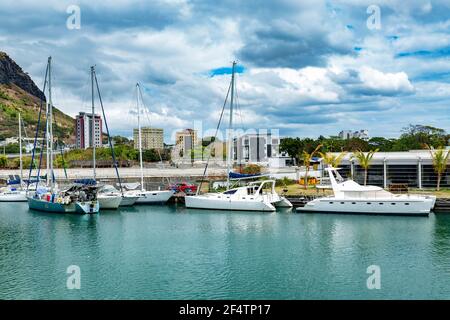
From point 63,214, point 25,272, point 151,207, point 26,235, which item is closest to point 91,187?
point 63,214

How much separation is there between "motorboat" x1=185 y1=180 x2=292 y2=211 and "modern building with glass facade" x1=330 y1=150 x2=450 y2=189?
14.8 meters

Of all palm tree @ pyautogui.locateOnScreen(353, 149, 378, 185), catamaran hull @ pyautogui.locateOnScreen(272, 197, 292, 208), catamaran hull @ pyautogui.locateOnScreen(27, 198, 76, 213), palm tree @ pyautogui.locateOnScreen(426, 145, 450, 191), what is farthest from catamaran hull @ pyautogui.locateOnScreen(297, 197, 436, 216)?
catamaran hull @ pyautogui.locateOnScreen(27, 198, 76, 213)

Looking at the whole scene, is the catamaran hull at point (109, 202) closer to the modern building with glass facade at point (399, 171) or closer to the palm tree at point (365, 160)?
the palm tree at point (365, 160)

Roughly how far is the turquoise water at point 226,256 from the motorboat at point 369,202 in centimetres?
157

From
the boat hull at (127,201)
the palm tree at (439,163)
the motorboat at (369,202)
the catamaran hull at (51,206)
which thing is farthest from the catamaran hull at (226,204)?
the palm tree at (439,163)

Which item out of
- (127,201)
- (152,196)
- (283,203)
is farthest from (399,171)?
(127,201)

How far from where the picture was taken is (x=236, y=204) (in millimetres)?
50938

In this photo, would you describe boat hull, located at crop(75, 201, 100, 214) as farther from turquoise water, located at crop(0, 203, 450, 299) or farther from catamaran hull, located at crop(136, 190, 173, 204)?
catamaran hull, located at crop(136, 190, 173, 204)

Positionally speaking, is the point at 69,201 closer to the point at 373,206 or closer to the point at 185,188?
the point at 185,188

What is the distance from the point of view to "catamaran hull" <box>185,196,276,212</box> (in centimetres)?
5000

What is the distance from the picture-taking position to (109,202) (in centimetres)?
5325

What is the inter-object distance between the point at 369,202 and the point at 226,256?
22686 millimetres

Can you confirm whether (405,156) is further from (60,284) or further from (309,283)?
(60,284)

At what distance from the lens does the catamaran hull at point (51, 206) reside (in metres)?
50.4
